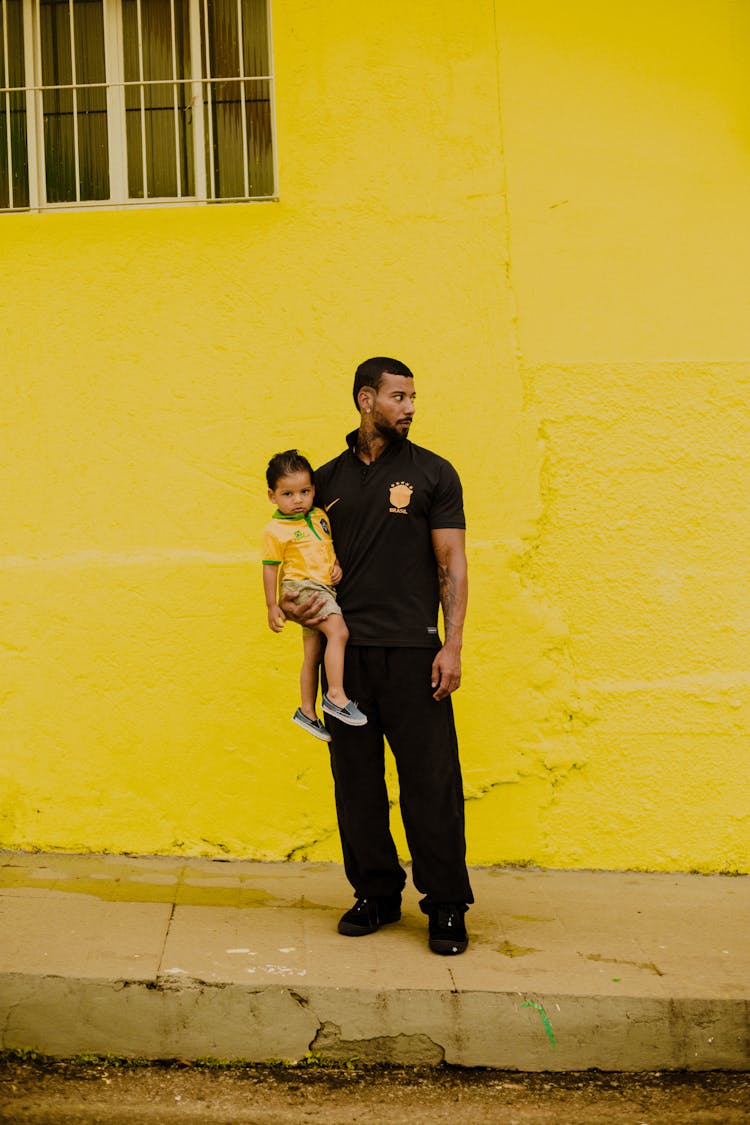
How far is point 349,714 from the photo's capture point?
467 centimetres

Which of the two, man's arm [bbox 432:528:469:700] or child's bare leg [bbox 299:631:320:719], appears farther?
child's bare leg [bbox 299:631:320:719]

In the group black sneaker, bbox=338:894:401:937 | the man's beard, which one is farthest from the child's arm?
black sneaker, bbox=338:894:401:937

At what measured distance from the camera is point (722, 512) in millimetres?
5797

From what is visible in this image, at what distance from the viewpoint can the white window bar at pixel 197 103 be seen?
604 centimetres

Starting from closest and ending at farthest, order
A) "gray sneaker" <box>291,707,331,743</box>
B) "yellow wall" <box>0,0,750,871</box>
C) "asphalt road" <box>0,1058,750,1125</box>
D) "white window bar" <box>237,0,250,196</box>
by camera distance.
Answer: "asphalt road" <box>0,1058,750,1125</box> → "gray sneaker" <box>291,707,331,743</box> → "yellow wall" <box>0,0,750,871</box> → "white window bar" <box>237,0,250,196</box>

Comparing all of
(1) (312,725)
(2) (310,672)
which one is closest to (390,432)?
(2) (310,672)

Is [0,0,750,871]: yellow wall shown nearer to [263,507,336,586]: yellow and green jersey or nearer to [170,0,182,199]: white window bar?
[170,0,182,199]: white window bar

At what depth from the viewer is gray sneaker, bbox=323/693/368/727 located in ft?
15.3

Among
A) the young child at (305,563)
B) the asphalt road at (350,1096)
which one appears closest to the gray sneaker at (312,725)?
the young child at (305,563)

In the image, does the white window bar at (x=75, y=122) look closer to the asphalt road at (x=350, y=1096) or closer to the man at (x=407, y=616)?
the man at (x=407, y=616)

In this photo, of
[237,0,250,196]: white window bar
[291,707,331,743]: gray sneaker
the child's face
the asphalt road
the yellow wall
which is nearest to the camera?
the asphalt road

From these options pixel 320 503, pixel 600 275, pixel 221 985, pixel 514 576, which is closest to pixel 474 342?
pixel 600 275

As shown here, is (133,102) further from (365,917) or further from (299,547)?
→ (365,917)

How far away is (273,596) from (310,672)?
0.98ft
